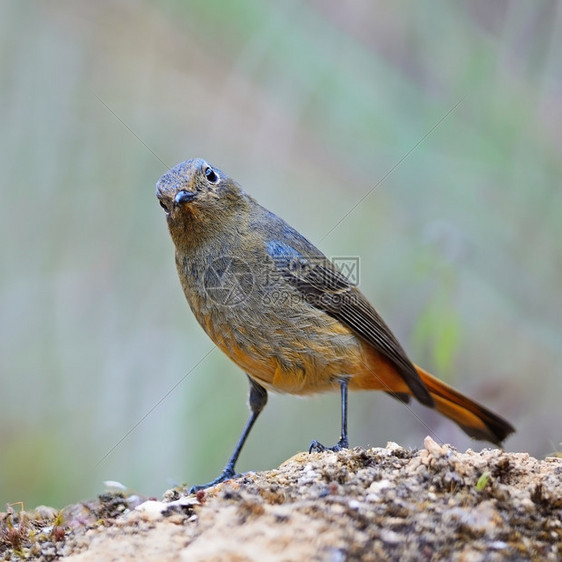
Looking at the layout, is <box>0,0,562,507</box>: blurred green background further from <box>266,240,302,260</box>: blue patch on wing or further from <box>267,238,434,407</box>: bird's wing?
<box>266,240,302,260</box>: blue patch on wing

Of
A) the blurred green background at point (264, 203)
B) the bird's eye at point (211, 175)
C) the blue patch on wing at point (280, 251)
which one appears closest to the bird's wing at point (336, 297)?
the blue patch on wing at point (280, 251)

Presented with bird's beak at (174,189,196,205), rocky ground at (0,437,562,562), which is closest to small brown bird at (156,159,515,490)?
bird's beak at (174,189,196,205)

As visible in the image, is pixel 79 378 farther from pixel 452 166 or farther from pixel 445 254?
pixel 452 166

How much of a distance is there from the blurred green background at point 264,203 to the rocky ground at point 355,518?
2.34m

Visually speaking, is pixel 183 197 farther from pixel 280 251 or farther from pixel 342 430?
pixel 342 430

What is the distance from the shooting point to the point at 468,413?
17.1ft

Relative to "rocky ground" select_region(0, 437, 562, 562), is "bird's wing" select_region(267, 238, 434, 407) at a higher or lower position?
higher

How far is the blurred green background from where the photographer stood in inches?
230

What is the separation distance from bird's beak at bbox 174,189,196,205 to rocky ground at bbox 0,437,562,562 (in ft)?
5.72

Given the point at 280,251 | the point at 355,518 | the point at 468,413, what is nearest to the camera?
the point at 355,518

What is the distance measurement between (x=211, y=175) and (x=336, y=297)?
1082 millimetres

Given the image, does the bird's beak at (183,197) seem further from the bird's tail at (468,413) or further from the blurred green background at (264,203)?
the bird's tail at (468,413)

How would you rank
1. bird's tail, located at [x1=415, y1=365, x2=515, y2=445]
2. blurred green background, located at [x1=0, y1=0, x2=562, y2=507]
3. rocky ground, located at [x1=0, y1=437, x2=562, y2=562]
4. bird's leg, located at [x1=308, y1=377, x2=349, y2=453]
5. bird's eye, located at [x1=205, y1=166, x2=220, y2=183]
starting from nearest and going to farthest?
rocky ground, located at [x1=0, y1=437, x2=562, y2=562] → bird's leg, located at [x1=308, y1=377, x2=349, y2=453] → bird's eye, located at [x1=205, y1=166, x2=220, y2=183] → bird's tail, located at [x1=415, y1=365, x2=515, y2=445] → blurred green background, located at [x1=0, y1=0, x2=562, y2=507]

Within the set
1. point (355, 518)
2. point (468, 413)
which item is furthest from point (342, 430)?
point (355, 518)
